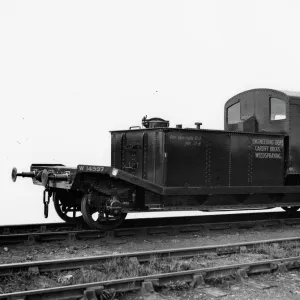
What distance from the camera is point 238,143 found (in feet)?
37.6

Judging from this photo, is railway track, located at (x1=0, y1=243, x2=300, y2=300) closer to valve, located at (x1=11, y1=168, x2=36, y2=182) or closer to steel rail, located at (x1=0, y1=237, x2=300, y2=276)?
steel rail, located at (x1=0, y1=237, x2=300, y2=276)

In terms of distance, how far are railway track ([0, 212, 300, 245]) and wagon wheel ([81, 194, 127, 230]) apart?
6.0 inches

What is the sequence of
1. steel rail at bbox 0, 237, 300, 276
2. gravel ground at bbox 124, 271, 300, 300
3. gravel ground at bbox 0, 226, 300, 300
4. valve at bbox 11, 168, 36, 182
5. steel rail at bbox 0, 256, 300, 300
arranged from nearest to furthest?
steel rail at bbox 0, 256, 300, 300 < gravel ground at bbox 124, 271, 300, 300 < gravel ground at bbox 0, 226, 300, 300 < steel rail at bbox 0, 237, 300, 276 < valve at bbox 11, 168, 36, 182

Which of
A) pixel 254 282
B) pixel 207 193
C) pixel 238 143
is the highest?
pixel 238 143

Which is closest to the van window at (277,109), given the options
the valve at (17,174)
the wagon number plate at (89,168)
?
the wagon number plate at (89,168)

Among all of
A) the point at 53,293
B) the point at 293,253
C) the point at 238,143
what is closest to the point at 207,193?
the point at 238,143

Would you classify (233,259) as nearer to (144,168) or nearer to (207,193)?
(207,193)

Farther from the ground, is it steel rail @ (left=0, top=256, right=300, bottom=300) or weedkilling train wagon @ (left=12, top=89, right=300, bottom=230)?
weedkilling train wagon @ (left=12, top=89, right=300, bottom=230)

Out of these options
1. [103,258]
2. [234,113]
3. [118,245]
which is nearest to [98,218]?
[118,245]

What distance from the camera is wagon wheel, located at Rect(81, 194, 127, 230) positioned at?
9.91 metres

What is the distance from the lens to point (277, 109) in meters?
12.4

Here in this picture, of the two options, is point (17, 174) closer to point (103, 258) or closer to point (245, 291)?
point (103, 258)

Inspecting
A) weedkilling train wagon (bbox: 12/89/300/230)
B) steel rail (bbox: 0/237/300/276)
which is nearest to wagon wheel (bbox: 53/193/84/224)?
weedkilling train wagon (bbox: 12/89/300/230)

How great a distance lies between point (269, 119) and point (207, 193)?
3070 mm
